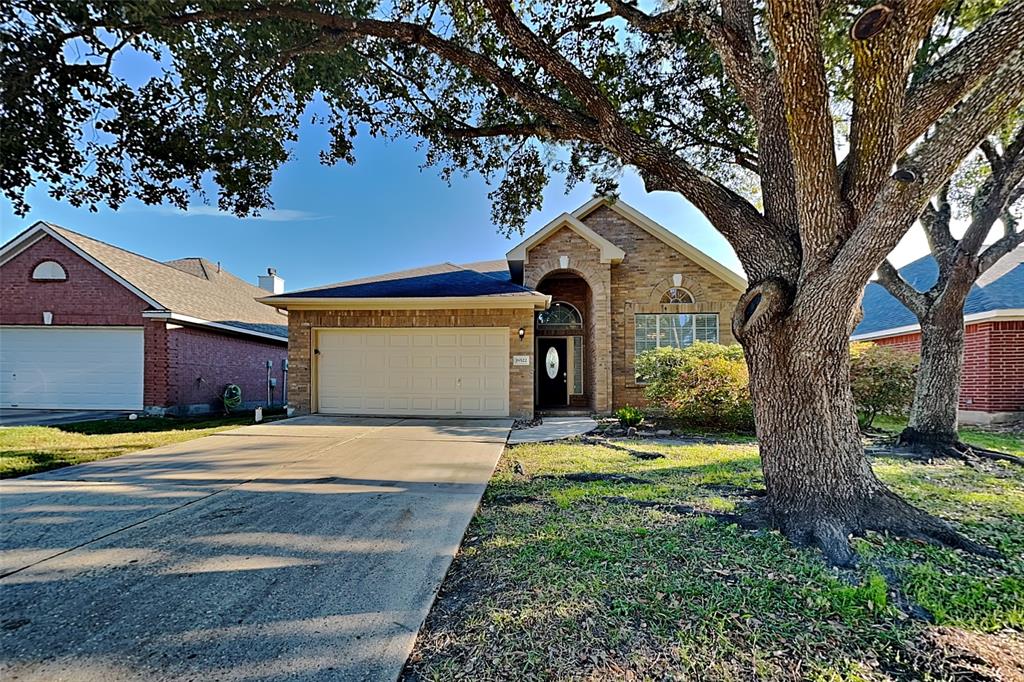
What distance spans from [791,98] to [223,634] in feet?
16.1

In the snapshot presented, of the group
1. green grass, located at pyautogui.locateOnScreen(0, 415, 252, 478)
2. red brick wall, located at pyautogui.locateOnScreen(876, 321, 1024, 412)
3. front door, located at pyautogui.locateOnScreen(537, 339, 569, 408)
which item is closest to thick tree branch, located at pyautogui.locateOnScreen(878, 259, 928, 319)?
red brick wall, located at pyautogui.locateOnScreen(876, 321, 1024, 412)

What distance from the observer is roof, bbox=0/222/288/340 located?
1238 cm

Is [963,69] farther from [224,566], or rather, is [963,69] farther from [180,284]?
[180,284]

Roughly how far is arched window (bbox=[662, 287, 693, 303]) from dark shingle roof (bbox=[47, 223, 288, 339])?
1148cm

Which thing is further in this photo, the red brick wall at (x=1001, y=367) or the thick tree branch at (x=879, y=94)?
the red brick wall at (x=1001, y=367)

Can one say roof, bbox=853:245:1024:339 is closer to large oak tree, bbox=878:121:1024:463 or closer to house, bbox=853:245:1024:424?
house, bbox=853:245:1024:424

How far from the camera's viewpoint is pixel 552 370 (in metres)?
14.7

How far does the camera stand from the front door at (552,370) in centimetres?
1465

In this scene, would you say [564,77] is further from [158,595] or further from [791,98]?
[158,595]

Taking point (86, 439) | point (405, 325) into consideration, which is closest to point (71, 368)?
point (86, 439)

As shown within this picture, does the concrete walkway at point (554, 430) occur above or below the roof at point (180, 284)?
below

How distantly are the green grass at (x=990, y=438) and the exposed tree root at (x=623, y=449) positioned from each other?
5523mm

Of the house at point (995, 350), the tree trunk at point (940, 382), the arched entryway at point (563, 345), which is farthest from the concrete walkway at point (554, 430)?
the house at point (995, 350)

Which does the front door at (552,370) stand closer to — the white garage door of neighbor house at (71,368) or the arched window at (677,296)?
the arched window at (677,296)
